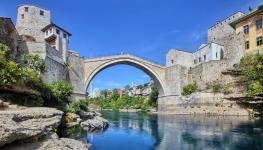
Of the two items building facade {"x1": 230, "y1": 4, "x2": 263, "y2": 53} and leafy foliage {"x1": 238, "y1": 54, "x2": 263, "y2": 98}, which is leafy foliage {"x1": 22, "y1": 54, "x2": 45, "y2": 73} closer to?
leafy foliage {"x1": 238, "y1": 54, "x2": 263, "y2": 98}

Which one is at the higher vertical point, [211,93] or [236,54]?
[236,54]

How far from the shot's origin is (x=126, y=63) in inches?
2147

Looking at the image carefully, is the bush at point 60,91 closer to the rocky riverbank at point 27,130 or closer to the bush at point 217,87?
the rocky riverbank at point 27,130

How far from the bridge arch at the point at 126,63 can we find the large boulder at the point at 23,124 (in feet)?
108

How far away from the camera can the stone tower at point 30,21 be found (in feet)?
142

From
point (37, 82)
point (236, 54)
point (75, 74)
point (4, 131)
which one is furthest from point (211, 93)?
point (4, 131)

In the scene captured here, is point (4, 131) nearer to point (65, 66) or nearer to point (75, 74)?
point (65, 66)

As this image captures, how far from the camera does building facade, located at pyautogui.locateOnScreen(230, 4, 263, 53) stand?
3959 centimetres

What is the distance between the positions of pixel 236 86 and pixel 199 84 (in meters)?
8.74

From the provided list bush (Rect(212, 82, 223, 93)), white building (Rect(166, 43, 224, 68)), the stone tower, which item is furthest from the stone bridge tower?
bush (Rect(212, 82, 223, 93))

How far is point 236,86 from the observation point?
41094 millimetres

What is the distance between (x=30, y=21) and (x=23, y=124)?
3623 centimetres

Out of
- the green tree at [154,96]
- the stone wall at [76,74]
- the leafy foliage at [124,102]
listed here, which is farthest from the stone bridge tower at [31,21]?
the leafy foliage at [124,102]

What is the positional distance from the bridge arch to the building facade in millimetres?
18315
